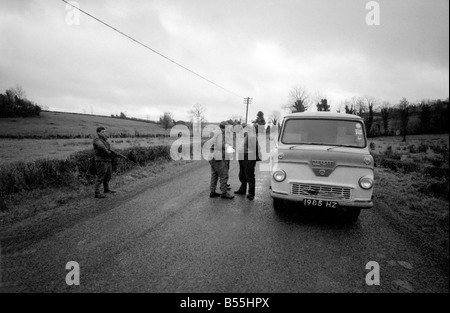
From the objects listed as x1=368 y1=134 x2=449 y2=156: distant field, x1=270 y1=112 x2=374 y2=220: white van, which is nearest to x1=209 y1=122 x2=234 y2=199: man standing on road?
x1=270 y1=112 x2=374 y2=220: white van

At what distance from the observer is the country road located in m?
2.99

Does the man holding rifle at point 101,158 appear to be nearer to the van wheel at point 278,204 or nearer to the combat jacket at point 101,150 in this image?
the combat jacket at point 101,150

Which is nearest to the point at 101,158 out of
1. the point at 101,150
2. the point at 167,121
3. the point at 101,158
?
the point at 101,158

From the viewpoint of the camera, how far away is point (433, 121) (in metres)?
56.8

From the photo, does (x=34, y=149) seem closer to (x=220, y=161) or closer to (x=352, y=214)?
(x=220, y=161)

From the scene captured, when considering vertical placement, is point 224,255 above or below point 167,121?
below

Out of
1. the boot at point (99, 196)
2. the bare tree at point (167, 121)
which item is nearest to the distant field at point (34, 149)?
the boot at point (99, 196)

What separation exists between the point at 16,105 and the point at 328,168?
2461 inches

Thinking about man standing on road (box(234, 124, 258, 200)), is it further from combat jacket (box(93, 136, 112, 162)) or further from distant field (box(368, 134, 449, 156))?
distant field (box(368, 134, 449, 156))

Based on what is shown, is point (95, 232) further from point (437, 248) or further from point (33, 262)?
point (437, 248)

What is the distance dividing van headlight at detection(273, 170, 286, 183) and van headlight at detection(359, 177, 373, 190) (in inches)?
59.0

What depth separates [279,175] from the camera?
4.93 meters
